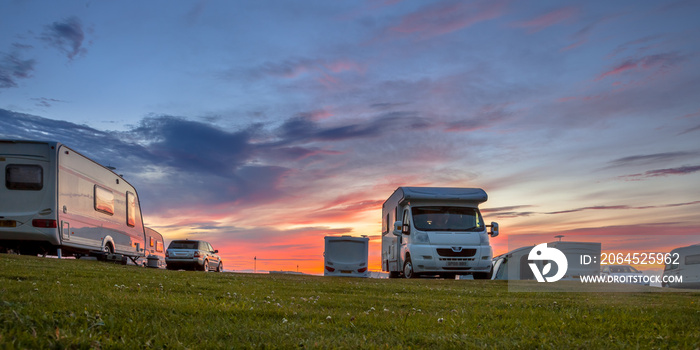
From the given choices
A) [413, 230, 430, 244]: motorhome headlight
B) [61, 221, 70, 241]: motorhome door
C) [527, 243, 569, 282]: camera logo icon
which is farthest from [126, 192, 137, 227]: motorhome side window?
[527, 243, 569, 282]: camera logo icon

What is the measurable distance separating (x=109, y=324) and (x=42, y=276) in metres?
8.19

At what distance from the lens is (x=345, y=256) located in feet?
86.6

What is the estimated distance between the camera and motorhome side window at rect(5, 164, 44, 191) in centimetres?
1983

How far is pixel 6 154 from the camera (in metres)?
20.0

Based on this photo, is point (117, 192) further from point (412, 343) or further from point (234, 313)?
point (412, 343)

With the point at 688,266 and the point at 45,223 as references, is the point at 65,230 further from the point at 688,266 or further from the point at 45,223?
the point at 688,266

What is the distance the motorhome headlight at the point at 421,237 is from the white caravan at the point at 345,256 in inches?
239

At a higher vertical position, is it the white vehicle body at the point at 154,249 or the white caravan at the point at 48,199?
the white caravan at the point at 48,199

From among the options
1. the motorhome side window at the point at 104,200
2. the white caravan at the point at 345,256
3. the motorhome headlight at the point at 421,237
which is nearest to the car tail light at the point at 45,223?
the motorhome side window at the point at 104,200

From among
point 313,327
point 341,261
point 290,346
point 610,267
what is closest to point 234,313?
point 313,327

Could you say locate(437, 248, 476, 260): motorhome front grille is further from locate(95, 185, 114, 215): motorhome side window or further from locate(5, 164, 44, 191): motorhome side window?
locate(5, 164, 44, 191): motorhome side window

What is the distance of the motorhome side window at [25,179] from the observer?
19.8 meters

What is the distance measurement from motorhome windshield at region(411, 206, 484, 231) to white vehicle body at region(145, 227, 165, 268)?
1732 centimetres

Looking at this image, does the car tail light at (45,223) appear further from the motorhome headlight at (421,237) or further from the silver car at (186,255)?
the silver car at (186,255)
